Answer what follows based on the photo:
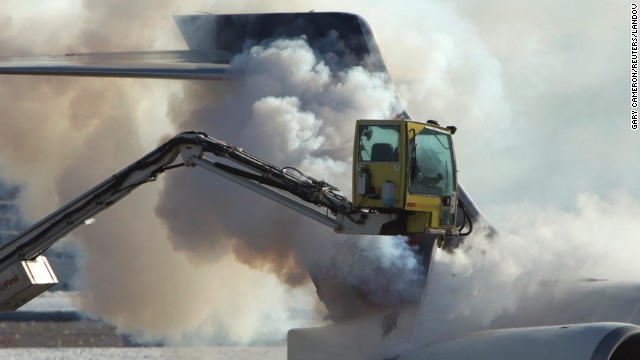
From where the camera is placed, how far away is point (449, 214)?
18.6 m

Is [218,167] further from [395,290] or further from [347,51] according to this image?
[347,51]

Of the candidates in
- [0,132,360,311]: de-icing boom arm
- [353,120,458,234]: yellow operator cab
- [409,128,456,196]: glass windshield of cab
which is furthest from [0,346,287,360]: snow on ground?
[353,120,458,234]: yellow operator cab

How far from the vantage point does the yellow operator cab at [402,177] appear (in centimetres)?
1808

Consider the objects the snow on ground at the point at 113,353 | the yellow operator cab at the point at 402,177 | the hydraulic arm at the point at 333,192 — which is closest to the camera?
the yellow operator cab at the point at 402,177

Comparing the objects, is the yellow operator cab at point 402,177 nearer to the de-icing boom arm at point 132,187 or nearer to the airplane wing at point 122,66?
the de-icing boom arm at point 132,187

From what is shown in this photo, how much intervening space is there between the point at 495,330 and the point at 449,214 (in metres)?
2.10

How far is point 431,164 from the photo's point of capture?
18500 millimetres

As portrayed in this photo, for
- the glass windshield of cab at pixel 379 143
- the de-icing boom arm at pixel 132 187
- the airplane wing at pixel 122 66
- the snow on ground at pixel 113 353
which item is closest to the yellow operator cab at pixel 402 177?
the glass windshield of cab at pixel 379 143

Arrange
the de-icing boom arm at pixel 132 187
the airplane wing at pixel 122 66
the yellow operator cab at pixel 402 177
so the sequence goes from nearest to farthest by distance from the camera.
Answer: the yellow operator cab at pixel 402 177 < the de-icing boom arm at pixel 132 187 < the airplane wing at pixel 122 66

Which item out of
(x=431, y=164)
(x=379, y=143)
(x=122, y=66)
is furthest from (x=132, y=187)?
(x=431, y=164)

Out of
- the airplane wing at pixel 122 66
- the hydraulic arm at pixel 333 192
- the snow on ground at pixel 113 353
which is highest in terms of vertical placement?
the airplane wing at pixel 122 66

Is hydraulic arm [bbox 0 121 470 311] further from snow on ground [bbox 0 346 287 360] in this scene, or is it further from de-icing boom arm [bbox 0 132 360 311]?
snow on ground [bbox 0 346 287 360]

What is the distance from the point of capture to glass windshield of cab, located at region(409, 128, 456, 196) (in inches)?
717

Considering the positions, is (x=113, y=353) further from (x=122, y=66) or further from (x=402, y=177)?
(x=402, y=177)
